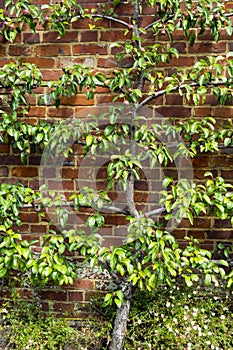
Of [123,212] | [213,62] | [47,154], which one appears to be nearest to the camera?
[213,62]

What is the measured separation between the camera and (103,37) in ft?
8.02

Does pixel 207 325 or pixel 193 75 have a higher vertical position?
pixel 193 75

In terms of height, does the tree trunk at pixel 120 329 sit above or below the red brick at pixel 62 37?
below

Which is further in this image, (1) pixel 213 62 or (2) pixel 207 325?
(2) pixel 207 325

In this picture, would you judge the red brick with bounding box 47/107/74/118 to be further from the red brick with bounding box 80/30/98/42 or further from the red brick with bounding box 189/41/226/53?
the red brick with bounding box 189/41/226/53

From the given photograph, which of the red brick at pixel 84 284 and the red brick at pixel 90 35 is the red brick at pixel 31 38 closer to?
the red brick at pixel 90 35

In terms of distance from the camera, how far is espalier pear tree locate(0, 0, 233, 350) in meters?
2.18

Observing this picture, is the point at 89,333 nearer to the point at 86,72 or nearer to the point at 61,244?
the point at 61,244

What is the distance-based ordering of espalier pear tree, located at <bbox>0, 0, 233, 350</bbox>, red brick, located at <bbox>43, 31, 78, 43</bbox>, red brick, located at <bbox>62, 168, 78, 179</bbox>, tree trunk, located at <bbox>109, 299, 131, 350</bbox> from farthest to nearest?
red brick, located at <bbox>62, 168, 78, 179</bbox> → red brick, located at <bbox>43, 31, 78, 43</bbox> → tree trunk, located at <bbox>109, 299, 131, 350</bbox> → espalier pear tree, located at <bbox>0, 0, 233, 350</bbox>

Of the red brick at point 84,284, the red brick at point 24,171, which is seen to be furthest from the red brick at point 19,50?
the red brick at point 84,284

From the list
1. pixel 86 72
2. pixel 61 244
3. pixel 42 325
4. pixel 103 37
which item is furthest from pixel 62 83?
pixel 42 325

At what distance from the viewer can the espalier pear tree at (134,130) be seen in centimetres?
218

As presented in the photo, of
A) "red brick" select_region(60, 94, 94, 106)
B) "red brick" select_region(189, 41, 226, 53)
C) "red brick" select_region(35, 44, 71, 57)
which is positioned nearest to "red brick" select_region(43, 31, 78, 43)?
"red brick" select_region(35, 44, 71, 57)

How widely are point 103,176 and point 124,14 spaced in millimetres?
904
